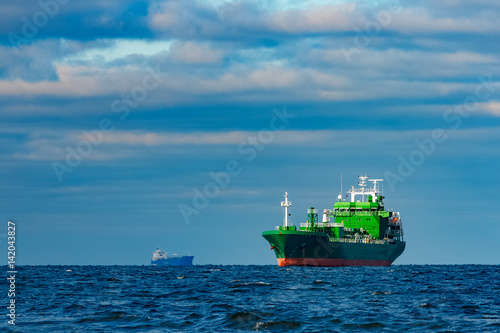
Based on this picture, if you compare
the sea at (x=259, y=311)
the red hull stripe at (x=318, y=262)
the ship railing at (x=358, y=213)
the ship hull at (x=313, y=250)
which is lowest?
the sea at (x=259, y=311)

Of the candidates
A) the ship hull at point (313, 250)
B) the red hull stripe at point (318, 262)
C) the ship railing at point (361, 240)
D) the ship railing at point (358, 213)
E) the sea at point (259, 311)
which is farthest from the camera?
the ship railing at point (358, 213)

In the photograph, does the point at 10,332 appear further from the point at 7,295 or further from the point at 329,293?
the point at 329,293

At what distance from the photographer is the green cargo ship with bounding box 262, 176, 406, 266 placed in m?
119

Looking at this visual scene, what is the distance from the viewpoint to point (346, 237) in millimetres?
138125

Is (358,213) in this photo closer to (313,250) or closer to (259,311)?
(313,250)

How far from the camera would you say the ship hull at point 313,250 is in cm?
11762

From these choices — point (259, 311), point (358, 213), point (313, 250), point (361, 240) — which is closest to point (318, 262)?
point (313, 250)

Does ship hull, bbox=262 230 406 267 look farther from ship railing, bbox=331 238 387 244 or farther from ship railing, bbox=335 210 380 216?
ship railing, bbox=335 210 380 216

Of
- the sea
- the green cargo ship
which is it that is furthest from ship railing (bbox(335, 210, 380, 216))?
the sea

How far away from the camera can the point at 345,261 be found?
128250mm

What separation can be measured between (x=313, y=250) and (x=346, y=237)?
62.1 ft

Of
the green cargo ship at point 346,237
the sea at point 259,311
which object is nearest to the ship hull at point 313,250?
the green cargo ship at point 346,237

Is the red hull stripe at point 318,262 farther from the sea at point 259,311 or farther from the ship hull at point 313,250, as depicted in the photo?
the sea at point 259,311

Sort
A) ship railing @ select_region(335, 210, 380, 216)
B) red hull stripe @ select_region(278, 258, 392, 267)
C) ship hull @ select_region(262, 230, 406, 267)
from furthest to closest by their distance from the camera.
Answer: ship railing @ select_region(335, 210, 380, 216), red hull stripe @ select_region(278, 258, 392, 267), ship hull @ select_region(262, 230, 406, 267)
